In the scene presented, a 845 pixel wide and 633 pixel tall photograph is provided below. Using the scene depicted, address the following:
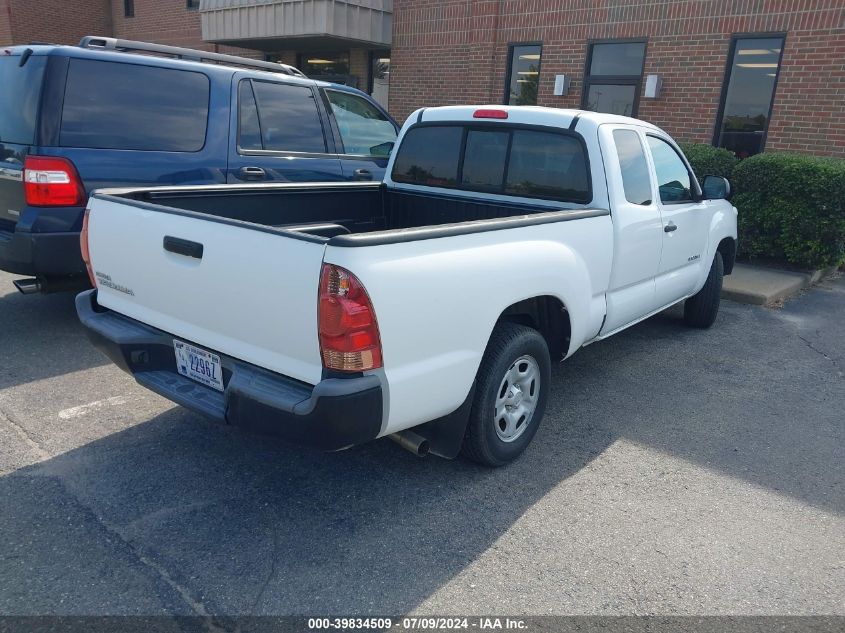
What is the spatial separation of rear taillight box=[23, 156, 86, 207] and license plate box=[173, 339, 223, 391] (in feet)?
7.50

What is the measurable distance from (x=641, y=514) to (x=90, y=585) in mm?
2399

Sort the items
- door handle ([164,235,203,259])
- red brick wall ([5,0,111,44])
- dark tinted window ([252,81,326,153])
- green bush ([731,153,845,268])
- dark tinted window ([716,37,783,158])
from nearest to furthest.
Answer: door handle ([164,235,203,259]) < dark tinted window ([252,81,326,153]) < green bush ([731,153,845,268]) < dark tinted window ([716,37,783,158]) < red brick wall ([5,0,111,44])

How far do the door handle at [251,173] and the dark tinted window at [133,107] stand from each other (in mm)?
395

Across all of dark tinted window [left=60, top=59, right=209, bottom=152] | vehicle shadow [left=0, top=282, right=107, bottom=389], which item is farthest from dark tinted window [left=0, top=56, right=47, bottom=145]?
vehicle shadow [left=0, top=282, right=107, bottom=389]

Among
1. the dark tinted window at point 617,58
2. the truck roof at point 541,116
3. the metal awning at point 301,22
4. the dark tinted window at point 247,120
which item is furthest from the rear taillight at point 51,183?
the metal awning at point 301,22

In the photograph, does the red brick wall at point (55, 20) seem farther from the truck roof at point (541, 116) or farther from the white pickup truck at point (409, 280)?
the truck roof at point (541, 116)

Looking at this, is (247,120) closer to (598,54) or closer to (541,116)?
(541,116)

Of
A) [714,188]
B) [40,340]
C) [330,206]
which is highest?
[714,188]

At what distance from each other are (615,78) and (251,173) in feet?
23.9

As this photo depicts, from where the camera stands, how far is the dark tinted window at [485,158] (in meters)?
4.62

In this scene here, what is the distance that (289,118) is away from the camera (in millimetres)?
6262

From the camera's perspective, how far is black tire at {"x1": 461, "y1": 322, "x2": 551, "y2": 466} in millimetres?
3305

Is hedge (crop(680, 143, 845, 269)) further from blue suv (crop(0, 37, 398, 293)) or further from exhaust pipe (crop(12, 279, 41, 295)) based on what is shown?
exhaust pipe (crop(12, 279, 41, 295))

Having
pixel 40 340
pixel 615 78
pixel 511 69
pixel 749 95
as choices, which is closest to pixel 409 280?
pixel 40 340
